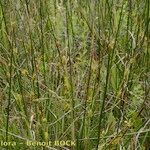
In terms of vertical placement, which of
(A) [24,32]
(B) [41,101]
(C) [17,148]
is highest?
(A) [24,32]

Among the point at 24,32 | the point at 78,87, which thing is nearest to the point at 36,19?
the point at 24,32

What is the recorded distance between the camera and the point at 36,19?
1773 millimetres

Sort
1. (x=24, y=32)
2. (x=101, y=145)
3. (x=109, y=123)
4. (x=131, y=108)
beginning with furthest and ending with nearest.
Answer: (x=24, y=32) < (x=131, y=108) < (x=109, y=123) < (x=101, y=145)

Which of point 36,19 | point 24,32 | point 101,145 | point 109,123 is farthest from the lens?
point 36,19

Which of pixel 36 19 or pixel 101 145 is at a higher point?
pixel 36 19

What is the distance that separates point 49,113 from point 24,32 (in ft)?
1.40

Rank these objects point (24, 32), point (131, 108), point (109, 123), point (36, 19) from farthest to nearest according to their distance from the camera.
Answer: point (36, 19) < point (24, 32) < point (131, 108) < point (109, 123)

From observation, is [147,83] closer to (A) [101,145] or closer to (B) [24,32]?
(A) [101,145]

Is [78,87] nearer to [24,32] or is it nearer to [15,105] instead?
[15,105]

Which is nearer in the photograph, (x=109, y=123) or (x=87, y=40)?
(x=109, y=123)

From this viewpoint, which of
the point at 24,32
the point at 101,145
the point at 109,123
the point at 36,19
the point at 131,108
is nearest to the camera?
the point at 101,145

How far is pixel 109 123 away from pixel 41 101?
0.25 meters

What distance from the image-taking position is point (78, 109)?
1401mm

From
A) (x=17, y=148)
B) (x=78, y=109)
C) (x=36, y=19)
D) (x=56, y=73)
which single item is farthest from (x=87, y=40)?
(x=17, y=148)
